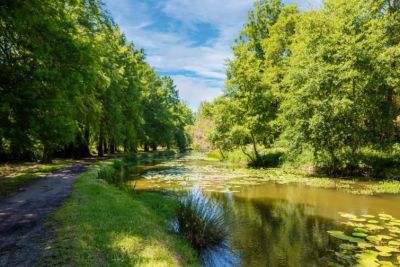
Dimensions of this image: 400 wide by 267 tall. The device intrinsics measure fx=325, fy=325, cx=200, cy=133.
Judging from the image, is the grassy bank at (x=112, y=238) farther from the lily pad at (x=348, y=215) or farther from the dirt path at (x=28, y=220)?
the lily pad at (x=348, y=215)

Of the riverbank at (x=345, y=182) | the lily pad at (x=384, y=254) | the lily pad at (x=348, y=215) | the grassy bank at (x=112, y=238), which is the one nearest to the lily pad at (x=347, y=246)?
the lily pad at (x=384, y=254)

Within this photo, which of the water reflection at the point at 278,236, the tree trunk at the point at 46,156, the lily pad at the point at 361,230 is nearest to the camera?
the water reflection at the point at 278,236

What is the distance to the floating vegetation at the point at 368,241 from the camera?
744 cm

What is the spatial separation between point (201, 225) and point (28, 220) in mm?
4518

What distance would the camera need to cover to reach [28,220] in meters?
8.47

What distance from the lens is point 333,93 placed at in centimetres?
2152

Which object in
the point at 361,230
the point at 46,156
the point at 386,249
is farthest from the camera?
the point at 46,156

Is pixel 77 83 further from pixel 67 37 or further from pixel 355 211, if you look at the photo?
pixel 355 211

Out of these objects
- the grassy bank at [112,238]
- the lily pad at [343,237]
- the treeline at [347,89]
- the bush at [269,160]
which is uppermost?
the treeline at [347,89]

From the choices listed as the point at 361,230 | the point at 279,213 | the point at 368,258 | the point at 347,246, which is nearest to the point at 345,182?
the point at 279,213

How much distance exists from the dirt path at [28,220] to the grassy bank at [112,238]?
1.12ft

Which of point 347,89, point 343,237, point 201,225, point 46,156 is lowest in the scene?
point 343,237

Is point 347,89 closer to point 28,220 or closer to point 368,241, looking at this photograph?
point 368,241

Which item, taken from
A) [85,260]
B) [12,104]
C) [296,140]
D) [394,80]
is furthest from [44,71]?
[394,80]
